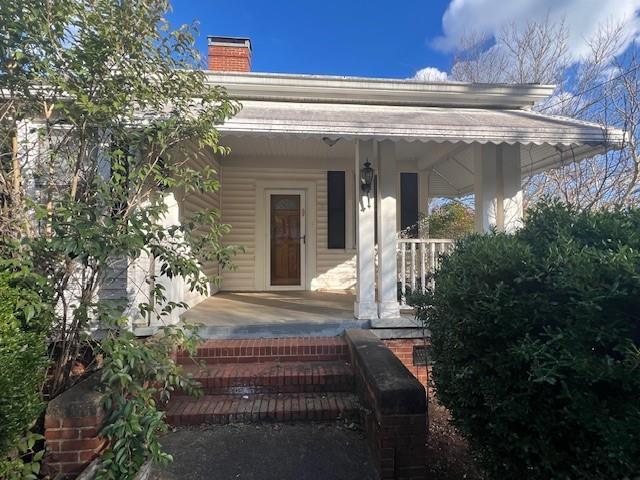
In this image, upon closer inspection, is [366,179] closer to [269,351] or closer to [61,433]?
[269,351]

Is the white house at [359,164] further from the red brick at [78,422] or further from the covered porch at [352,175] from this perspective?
the red brick at [78,422]

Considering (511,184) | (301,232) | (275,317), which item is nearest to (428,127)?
(511,184)

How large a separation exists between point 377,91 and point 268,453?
4.96 metres

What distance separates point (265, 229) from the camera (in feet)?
23.5

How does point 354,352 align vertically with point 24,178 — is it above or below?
below

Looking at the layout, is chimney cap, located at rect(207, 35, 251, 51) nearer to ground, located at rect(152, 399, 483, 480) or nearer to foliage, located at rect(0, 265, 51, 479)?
foliage, located at rect(0, 265, 51, 479)

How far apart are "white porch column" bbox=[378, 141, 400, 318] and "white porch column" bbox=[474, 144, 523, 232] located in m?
1.27

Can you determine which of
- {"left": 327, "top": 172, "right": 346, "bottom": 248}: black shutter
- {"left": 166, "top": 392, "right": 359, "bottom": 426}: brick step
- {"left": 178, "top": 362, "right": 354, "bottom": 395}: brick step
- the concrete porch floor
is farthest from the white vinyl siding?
{"left": 166, "top": 392, "right": 359, "bottom": 426}: brick step

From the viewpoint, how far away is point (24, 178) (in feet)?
9.04

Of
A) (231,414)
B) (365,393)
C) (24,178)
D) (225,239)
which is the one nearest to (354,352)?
(365,393)

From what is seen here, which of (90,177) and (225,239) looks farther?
(225,239)

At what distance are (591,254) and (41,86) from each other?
3701mm

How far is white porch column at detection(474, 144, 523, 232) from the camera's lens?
4.77 m

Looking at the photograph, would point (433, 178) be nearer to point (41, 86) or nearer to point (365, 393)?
point (365, 393)
